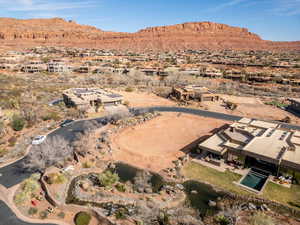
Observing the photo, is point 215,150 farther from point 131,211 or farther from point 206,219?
point 131,211

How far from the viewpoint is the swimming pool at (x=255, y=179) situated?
71.4ft

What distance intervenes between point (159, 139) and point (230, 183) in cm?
1413

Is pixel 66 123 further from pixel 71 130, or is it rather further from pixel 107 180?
pixel 107 180

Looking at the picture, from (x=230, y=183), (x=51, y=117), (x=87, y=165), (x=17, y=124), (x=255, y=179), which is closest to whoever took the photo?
(x=230, y=183)

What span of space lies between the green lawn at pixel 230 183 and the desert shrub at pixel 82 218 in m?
11.7

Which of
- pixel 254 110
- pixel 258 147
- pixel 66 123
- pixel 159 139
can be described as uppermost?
pixel 258 147

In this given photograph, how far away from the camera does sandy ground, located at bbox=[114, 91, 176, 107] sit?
55188mm

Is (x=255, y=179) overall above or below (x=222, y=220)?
above

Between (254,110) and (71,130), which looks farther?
(254,110)

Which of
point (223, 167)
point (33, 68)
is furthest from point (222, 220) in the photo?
point (33, 68)

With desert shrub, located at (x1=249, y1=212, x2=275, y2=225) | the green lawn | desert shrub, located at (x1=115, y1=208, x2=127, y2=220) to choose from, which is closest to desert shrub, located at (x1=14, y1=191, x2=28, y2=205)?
desert shrub, located at (x1=115, y1=208, x2=127, y2=220)

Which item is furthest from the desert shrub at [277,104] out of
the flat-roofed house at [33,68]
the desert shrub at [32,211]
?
the flat-roofed house at [33,68]

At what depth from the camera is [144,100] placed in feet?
194

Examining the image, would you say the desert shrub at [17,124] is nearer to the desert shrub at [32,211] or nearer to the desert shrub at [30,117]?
the desert shrub at [30,117]
